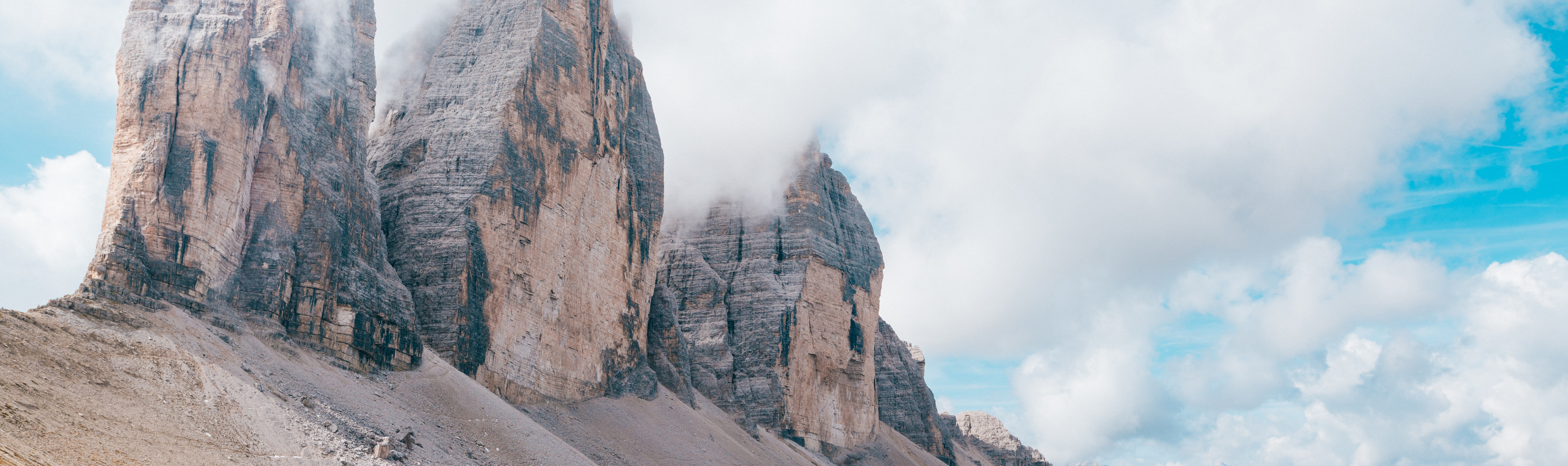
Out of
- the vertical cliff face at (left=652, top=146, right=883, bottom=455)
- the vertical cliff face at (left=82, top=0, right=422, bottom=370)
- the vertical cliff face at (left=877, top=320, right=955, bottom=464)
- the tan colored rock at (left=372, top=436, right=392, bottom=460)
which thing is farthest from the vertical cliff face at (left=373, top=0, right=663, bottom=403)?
the vertical cliff face at (left=877, top=320, right=955, bottom=464)

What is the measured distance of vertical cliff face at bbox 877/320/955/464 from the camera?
332ft

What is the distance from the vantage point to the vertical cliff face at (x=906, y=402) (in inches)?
3986

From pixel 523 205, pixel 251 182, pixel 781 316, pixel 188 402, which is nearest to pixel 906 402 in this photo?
pixel 781 316

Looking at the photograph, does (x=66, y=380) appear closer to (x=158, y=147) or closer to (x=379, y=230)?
(x=158, y=147)

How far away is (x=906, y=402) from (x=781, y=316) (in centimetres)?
3062

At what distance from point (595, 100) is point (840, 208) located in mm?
40630

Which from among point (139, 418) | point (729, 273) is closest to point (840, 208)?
point (729, 273)

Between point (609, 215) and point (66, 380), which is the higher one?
point (609, 215)

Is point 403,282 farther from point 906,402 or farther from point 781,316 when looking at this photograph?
point 906,402

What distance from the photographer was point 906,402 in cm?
10325

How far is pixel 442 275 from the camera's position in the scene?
4706cm

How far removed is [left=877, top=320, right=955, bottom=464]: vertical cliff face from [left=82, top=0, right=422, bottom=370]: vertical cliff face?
63184mm

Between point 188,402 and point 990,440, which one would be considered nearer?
point 188,402

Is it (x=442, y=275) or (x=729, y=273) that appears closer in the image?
(x=442, y=275)
